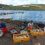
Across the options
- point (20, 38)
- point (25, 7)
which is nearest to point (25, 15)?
point (25, 7)

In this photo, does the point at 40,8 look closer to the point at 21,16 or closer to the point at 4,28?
the point at 21,16

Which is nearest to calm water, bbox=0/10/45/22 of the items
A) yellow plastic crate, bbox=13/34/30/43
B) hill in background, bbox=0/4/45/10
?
hill in background, bbox=0/4/45/10

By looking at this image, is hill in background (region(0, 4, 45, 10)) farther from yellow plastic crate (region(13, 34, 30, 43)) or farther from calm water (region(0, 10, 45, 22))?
yellow plastic crate (region(13, 34, 30, 43))

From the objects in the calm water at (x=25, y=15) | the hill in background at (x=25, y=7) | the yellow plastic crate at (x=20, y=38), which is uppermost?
the hill in background at (x=25, y=7)

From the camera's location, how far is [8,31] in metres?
1.33

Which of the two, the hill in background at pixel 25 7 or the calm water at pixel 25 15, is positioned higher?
the hill in background at pixel 25 7

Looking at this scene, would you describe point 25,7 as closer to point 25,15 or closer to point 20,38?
point 25,15

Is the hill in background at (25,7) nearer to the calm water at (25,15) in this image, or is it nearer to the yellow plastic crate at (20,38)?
the calm water at (25,15)

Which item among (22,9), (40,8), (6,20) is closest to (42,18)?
(40,8)

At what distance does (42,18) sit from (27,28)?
6.5 inches

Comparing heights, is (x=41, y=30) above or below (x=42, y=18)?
below

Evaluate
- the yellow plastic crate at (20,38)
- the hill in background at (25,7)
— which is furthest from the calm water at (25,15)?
the yellow plastic crate at (20,38)

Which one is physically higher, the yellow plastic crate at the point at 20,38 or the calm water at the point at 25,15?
the calm water at the point at 25,15

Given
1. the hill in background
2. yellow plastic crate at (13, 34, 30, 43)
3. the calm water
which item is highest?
the hill in background
